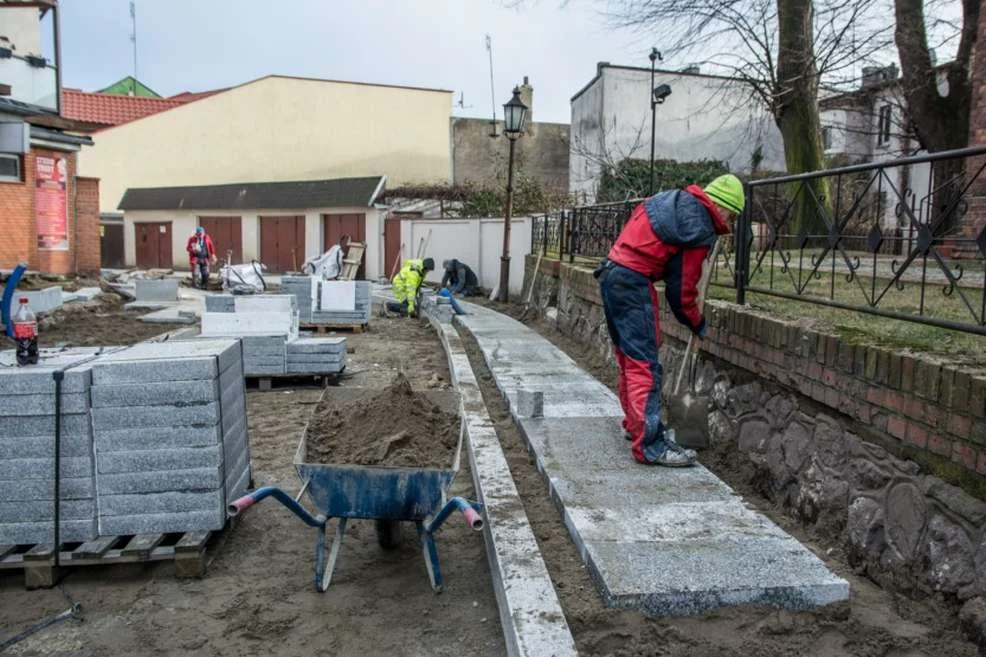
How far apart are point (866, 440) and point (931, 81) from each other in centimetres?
1265

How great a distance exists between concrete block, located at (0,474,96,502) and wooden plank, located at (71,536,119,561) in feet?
0.76

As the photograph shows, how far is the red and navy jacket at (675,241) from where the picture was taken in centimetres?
465

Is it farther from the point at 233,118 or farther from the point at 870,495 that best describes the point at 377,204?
the point at 870,495

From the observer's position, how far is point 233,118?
1299 inches

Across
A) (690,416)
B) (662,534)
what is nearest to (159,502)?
(662,534)

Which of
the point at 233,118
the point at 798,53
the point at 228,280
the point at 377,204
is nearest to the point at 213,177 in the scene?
the point at 233,118

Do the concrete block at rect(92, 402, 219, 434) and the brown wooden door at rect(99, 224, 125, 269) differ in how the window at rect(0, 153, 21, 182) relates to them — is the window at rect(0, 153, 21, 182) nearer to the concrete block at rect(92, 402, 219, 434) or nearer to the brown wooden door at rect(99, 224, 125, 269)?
the concrete block at rect(92, 402, 219, 434)

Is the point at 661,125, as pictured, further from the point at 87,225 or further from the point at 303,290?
the point at 303,290

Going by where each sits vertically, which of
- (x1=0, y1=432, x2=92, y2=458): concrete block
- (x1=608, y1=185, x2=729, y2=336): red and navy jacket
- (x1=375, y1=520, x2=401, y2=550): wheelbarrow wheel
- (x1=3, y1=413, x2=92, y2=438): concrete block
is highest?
(x1=608, y1=185, x2=729, y2=336): red and navy jacket

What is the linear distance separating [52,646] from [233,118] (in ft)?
107

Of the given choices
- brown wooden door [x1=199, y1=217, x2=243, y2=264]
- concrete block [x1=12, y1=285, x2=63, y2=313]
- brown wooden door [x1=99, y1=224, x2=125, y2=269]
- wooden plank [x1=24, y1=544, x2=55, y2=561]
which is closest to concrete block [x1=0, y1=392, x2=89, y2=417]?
wooden plank [x1=24, y1=544, x2=55, y2=561]

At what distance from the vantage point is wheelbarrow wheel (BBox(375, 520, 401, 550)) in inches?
169

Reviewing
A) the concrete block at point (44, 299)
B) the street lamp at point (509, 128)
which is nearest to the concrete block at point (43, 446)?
the concrete block at point (44, 299)

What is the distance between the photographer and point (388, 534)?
4355 millimetres
